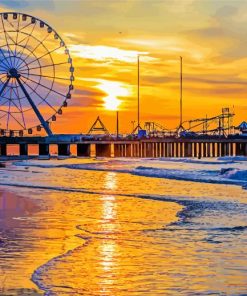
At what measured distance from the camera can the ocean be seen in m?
8.69

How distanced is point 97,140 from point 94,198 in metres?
71.1

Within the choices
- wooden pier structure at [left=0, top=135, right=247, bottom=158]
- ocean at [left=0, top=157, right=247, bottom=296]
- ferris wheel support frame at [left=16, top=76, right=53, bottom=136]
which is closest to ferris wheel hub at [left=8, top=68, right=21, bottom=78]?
ferris wheel support frame at [left=16, top=76, right=53, bottom=136]

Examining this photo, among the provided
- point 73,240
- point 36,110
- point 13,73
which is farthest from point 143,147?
point 73,240

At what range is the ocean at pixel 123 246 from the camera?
8688 millimetres

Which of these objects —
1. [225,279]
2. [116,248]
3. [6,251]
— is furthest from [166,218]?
[225,279]

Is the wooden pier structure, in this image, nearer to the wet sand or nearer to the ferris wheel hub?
the ferris wheel hub

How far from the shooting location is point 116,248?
1143 cm

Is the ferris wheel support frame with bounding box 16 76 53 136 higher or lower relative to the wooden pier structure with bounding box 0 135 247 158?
higher

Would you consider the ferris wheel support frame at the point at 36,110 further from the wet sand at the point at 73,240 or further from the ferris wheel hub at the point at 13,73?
the wet sand at the point at 73,240

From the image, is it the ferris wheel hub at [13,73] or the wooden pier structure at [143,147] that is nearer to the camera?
the ferris wheel hub at [13,73]

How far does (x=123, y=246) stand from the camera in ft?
38.1

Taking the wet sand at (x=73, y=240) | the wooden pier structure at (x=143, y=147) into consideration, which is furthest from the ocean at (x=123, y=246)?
the wooden pier structure at (x=143, y=147)

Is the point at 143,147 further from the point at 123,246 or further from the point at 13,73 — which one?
the point at 123,246

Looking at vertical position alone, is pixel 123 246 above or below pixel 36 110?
below
